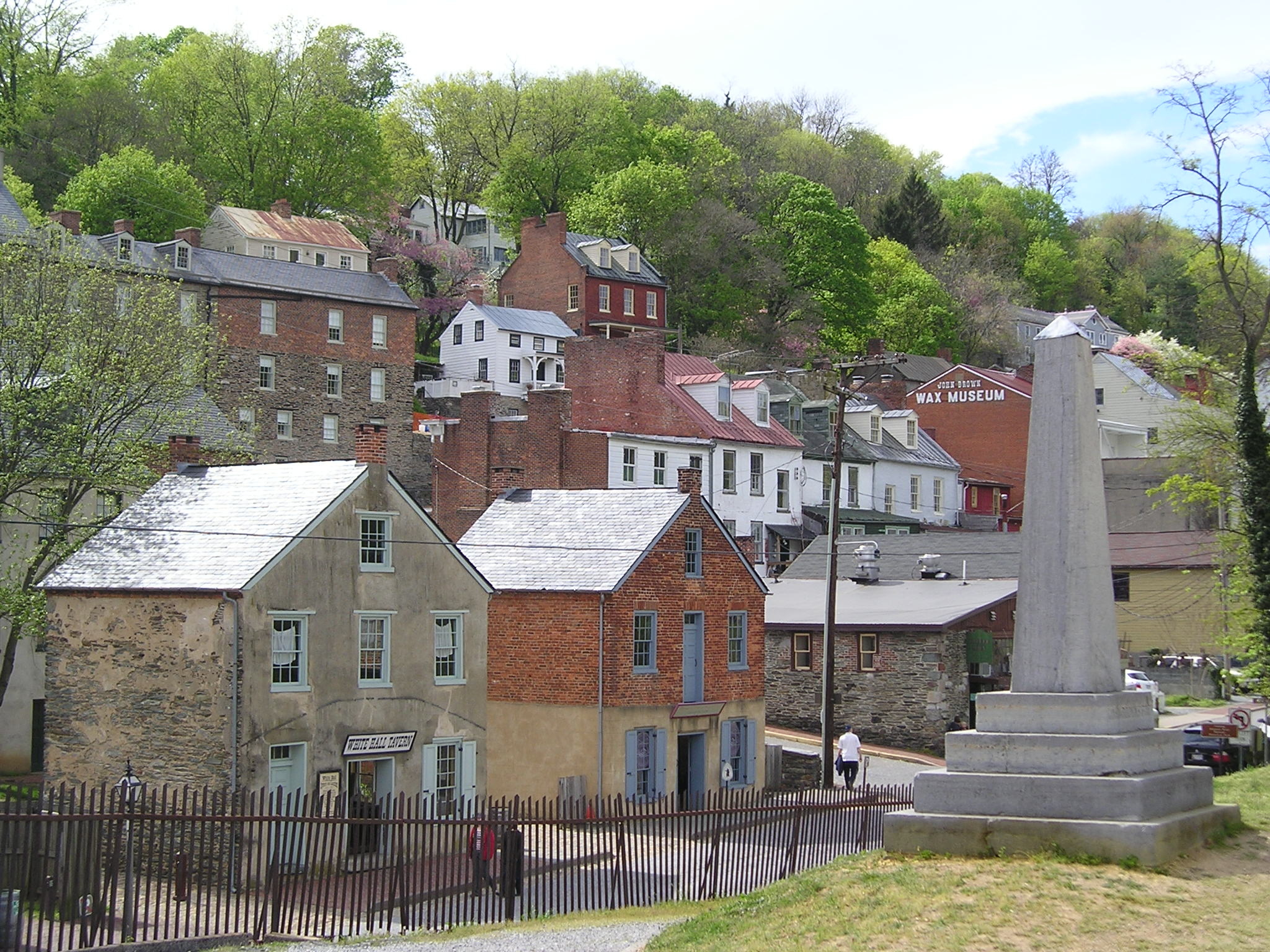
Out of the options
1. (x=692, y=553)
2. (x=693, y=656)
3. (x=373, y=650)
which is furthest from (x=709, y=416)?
(x=373, y=650)

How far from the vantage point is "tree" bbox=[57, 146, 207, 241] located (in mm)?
79938

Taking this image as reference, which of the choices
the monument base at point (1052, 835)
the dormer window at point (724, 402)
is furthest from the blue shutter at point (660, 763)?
the dormer window at point (724, 402)

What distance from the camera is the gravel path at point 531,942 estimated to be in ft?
59.2

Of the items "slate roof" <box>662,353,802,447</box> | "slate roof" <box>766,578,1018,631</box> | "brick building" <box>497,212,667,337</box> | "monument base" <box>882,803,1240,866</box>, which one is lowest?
"monument base" <box>882,803,1240,866</box>

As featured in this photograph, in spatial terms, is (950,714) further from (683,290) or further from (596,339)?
(683,290)

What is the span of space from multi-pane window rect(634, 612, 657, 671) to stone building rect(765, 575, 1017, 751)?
9.19 meters

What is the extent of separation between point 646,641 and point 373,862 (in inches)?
634

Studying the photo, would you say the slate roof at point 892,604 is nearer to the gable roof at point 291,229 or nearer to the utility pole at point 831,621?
the utility pole at point 831,621

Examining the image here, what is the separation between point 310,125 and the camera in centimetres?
9456

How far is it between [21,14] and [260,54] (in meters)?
14.4

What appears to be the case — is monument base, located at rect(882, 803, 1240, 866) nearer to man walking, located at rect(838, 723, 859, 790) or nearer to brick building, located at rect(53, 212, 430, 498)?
man walking, located at rect(838, 723, 859, 790)

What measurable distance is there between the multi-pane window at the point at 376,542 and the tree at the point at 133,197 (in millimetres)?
52670

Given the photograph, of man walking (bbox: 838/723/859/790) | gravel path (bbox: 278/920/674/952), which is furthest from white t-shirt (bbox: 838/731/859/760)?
gravel path (bbox: 278/920/674/952)

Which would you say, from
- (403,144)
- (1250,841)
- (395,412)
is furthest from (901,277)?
(1250,841)
